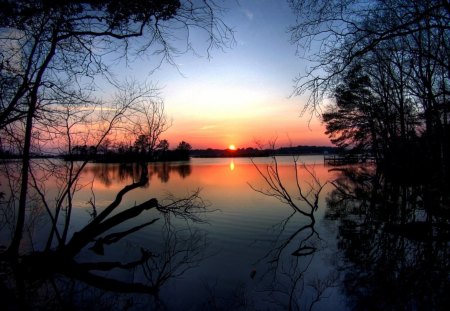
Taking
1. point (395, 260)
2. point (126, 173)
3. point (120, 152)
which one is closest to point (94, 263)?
point (120, 152)

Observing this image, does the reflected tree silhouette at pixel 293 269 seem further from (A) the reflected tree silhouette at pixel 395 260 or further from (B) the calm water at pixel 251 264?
(A) the reflected tree silhouette at pixel 395 260

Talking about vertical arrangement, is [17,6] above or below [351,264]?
above

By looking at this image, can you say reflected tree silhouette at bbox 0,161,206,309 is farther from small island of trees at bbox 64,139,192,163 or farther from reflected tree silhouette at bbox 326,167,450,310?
reflected tree silhouette at bbox 326,167,450,310

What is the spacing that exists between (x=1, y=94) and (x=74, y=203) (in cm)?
1554

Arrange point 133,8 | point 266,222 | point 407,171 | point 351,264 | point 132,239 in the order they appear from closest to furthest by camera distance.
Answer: point 133,8 < point 351,264 < point 132,239 < point 266,222 < point 407,171

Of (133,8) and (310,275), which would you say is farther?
(310,275)

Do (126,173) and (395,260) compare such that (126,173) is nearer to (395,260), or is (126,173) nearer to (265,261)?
(265,261)

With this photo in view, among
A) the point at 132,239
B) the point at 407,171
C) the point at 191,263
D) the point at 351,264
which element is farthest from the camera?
the point at 407,171

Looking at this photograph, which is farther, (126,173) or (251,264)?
(126,173)

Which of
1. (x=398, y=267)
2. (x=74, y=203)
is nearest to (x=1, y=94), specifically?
(x=398, y=267)

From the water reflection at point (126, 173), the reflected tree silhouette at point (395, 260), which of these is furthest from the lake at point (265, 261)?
the water reflection at point (126, 173)

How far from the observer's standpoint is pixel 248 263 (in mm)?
9602

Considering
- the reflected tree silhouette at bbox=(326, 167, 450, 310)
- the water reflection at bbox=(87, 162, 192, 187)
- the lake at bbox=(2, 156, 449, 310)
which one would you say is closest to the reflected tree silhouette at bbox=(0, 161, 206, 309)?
the lake at bbox=(2, 156, 449, 310)

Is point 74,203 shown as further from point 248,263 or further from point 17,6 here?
point 17,6
